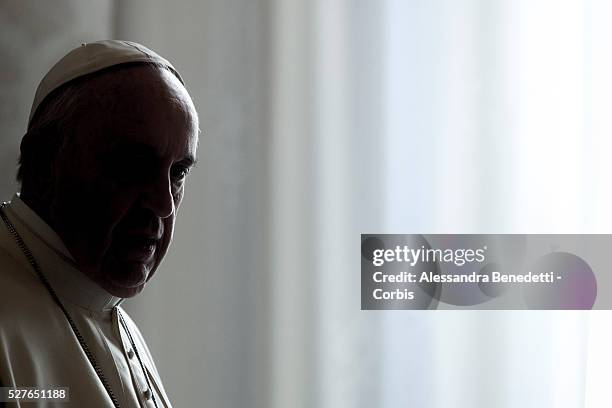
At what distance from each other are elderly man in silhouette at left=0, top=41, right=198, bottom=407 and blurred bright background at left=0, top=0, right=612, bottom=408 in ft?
2.51

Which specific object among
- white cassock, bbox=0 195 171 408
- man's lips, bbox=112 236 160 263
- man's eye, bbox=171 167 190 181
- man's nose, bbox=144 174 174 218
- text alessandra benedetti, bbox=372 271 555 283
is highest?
man's eye, bbox=171 167 190 181

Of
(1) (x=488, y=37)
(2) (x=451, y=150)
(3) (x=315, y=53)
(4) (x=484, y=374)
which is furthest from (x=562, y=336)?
(3) (x=315, y=53)

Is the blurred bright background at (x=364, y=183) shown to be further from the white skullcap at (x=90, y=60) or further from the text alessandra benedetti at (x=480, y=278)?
the white skullcap at (x=90, y=60)

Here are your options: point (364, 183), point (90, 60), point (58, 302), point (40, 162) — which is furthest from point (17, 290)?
point (364, 183)

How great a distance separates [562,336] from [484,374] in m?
0.21

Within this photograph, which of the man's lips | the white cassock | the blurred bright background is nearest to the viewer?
the white cassock

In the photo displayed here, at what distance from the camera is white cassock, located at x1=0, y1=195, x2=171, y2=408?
92cm

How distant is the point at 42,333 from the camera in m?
0.96

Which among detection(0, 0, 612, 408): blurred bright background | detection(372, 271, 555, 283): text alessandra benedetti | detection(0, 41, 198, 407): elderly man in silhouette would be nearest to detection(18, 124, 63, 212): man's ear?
detection(0, 41, 198, 407): elderly man in silhouette

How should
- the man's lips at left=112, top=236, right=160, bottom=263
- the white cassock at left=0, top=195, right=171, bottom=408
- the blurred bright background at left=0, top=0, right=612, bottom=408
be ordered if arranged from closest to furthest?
1. the white cassock at left=0, top=195, right=171, bottom=408
2. the man's lips at left=112, top=236, right=160, bottom=263
3. the blurred bright background at left=0, top=0, right=612, bottom=408

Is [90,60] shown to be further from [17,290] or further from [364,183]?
[364,183]

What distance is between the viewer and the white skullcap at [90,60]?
3.31 ft

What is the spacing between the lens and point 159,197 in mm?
1008

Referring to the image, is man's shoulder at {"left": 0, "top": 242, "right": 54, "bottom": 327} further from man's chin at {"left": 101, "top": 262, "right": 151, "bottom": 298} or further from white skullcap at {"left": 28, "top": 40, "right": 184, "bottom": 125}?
white skullcap at {"left": 28, "top": 40, "right": 184, "bottom": 125}
